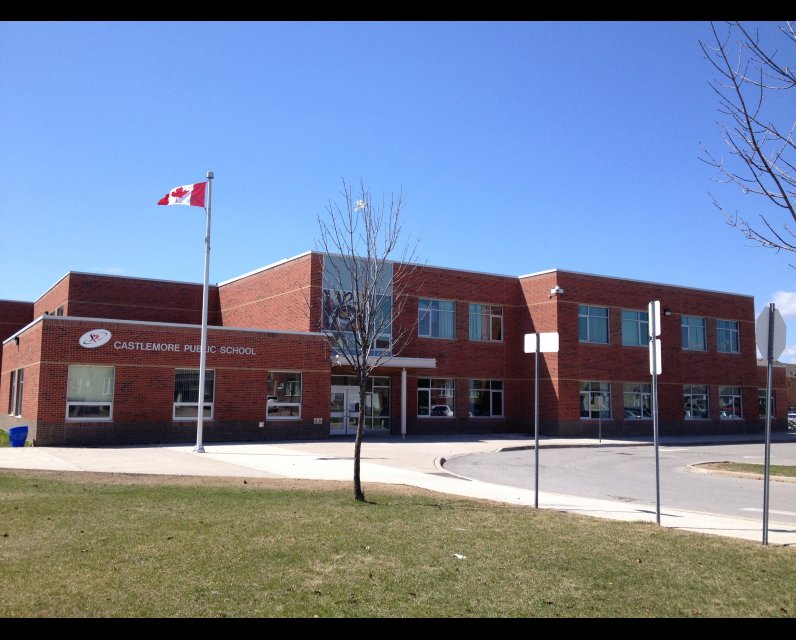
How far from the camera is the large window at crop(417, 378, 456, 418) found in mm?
35219

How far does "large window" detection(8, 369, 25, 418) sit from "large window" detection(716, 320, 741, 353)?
118 feet

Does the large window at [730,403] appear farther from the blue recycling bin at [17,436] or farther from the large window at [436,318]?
the blue recycling bin at [17,436]

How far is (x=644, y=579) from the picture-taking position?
713 centimetres

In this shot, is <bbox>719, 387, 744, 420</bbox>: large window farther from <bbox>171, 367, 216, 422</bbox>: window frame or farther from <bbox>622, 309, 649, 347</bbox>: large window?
<bbox>171, 367, 216, 422</bbox>: window frame

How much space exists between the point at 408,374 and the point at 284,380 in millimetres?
7214

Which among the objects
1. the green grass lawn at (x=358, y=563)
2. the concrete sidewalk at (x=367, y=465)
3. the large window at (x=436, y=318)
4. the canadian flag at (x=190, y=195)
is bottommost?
the concrete sidewalk at (x=367, y=465)

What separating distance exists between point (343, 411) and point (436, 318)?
6484 millimetres

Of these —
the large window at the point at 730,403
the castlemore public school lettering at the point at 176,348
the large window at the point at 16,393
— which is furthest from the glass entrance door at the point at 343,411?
the large window at the point at 730,403

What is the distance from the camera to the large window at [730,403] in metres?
42.8

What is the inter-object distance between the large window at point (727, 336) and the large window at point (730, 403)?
2.33 meters

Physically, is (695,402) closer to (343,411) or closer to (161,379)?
(343,411)

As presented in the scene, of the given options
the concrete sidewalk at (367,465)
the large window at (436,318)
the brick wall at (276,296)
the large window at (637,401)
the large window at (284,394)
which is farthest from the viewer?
the large window at (637,401)

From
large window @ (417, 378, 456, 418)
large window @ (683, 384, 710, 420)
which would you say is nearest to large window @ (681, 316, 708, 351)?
large window @ (683, 384, 710, 420)
